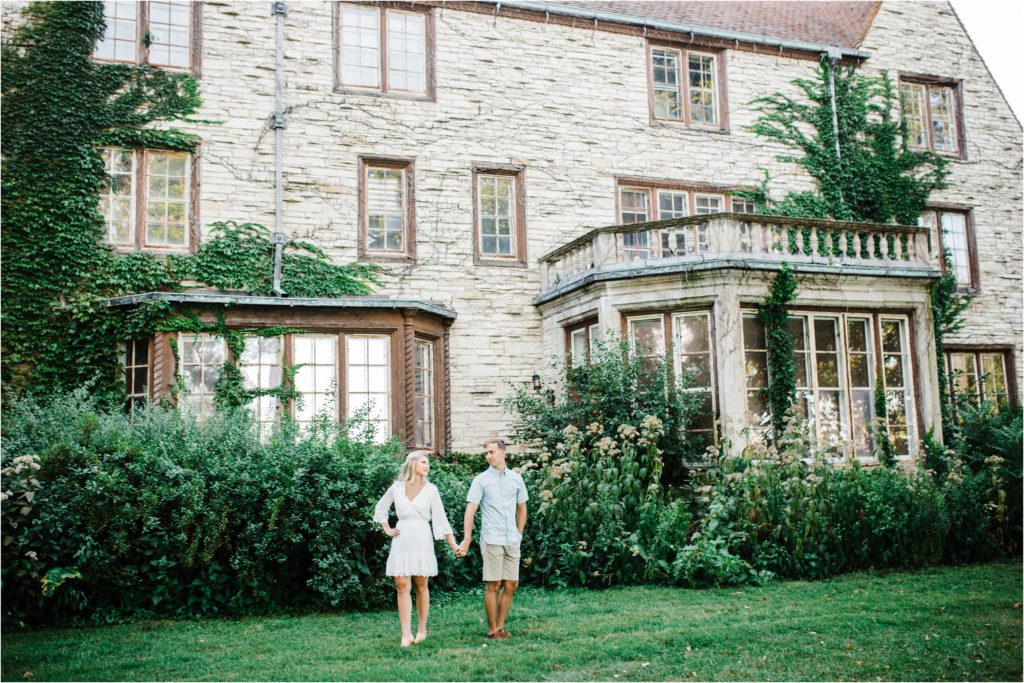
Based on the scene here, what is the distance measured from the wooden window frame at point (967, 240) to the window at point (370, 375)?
1224 cm

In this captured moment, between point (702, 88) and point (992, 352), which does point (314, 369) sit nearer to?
point (702, 88)

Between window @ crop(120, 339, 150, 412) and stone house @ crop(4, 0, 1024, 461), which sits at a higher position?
stone house @ crop(4, 0, 1024, 461)

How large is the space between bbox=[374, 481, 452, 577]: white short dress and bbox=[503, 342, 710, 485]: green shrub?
4.16 m

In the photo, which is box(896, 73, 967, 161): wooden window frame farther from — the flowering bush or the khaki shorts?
the khaki shorts

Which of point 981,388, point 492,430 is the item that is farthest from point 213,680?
point 981,388

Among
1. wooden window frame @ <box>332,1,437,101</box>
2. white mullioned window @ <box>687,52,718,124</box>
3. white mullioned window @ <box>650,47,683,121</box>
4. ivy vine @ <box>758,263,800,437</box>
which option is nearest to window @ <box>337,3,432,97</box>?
wooden window frame @ <box>332,1,437,101</box>

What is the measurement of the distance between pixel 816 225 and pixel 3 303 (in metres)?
12.8

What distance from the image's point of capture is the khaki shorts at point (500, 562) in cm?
690

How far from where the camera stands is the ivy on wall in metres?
12.5

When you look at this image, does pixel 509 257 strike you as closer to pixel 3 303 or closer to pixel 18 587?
pixel 3 303

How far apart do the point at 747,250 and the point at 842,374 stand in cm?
253

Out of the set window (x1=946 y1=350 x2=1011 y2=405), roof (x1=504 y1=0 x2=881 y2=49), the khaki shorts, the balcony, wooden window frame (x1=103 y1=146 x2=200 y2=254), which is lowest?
the khaki shorts

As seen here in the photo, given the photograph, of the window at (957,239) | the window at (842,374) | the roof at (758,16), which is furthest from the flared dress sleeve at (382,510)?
the window at (957,239)

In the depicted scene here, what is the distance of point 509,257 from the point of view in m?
15.2
